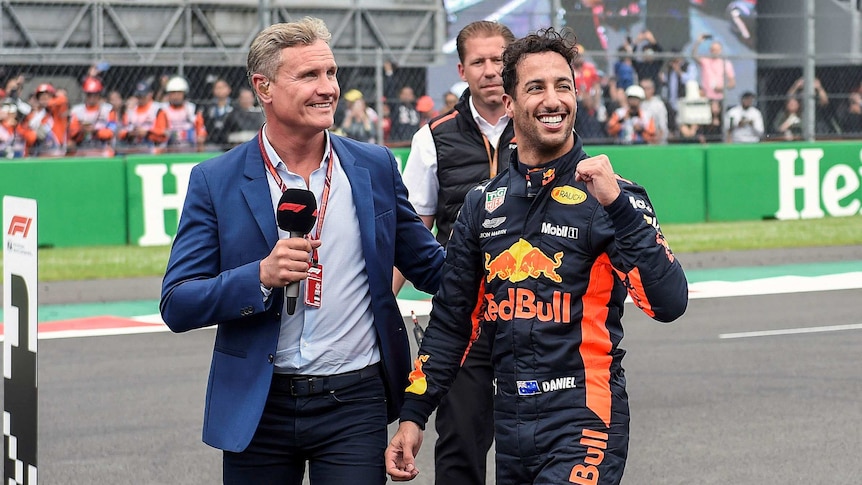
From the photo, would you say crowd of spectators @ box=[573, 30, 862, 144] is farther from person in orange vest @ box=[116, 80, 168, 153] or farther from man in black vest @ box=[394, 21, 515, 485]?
man in black vest @ box=[394, 21, 515, 485]

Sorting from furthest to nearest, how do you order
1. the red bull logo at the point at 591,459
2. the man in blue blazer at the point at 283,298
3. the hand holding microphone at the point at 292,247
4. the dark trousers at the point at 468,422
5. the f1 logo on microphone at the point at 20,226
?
the dark trousers at the point at 468,422 → the f1 logo on microphone at the point at 20,226 → the man in blue blazer at the point at 283,298 → the red bull logo at the point at 591,459 → the hand holding microphone at the point at 292,247

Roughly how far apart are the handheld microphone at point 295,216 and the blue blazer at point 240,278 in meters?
0.13

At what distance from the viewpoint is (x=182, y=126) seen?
52.9 feet

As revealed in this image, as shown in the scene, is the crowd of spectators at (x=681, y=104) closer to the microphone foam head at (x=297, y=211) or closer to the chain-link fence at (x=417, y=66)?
the chain-link fence at (x=417, y=66)

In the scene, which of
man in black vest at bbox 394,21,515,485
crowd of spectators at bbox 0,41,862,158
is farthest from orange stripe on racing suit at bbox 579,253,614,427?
crowd of spectators at bbox 0,41,862,158

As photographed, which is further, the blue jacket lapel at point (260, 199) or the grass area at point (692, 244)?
the grass area at point (692, 244)

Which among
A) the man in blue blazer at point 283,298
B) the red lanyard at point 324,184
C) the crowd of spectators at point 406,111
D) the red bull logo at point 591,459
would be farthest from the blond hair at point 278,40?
the crowd of spectators at point 406,111

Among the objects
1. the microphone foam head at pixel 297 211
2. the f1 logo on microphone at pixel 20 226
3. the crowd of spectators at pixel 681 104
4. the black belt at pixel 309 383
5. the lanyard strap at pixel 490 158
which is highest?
the crowd of spectators at pixel 681 104

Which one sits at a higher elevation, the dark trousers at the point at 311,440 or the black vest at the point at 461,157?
the black vest at the point at 461,157

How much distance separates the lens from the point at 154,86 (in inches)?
647

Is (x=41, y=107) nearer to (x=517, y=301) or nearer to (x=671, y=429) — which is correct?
(x=671, y=429)


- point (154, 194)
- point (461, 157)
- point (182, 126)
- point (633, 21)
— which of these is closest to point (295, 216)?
point (461, 157)

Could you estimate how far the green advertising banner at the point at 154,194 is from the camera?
15438 mm

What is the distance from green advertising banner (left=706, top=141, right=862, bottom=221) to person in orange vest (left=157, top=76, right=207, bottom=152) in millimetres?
6700
